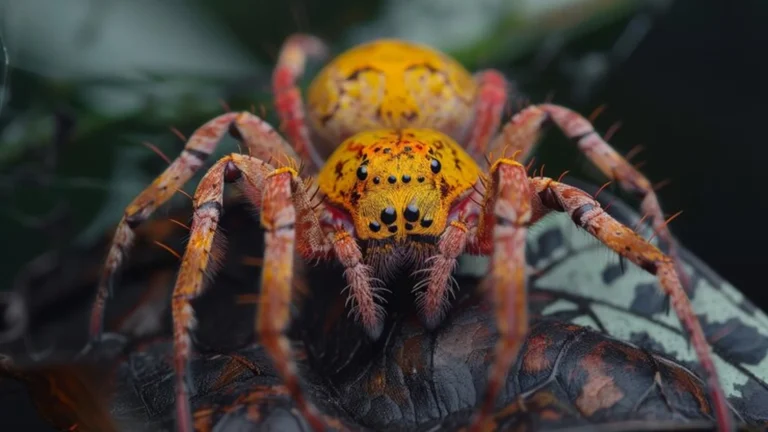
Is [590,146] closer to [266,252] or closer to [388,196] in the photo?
[388,196]

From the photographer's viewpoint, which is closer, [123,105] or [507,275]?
[507,275]

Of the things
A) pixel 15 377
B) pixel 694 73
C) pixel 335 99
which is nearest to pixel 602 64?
pixel 694 73

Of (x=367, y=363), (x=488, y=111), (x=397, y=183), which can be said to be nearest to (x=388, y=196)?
(x=397, y=183)

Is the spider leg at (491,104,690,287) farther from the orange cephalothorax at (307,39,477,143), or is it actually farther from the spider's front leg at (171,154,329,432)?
the spider's front leg at (171,154,329,432)

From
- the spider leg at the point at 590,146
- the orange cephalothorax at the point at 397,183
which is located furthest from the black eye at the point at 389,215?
the spider leg at the point at 590,146

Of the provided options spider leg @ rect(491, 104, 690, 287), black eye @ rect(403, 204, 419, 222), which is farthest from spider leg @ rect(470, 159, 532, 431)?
spider leg @ rect(491, 104, 690, 287)

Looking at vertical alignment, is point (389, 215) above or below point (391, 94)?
below

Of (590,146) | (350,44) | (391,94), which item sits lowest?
(590,146)

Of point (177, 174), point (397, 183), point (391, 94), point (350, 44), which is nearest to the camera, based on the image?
point (397, 183)

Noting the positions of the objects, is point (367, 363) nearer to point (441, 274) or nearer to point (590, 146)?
point (441, 274)

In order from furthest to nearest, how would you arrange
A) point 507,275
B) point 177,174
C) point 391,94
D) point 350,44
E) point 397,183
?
point 350,44, point 391,94, point 177,174, point 397,183, point 507,275
